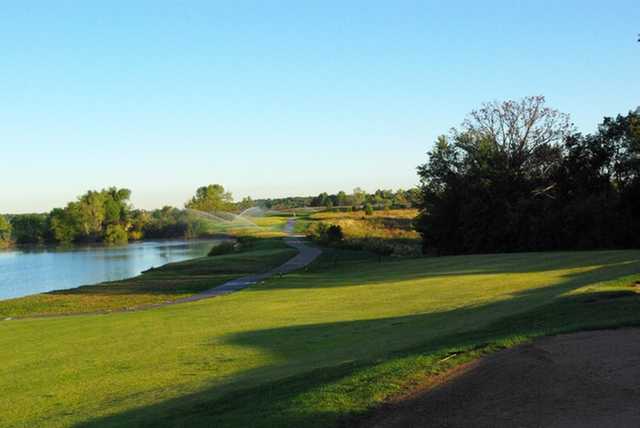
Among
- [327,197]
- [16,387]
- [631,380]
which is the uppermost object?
[327,197]

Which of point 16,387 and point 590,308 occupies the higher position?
point 590,308

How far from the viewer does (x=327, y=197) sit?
179500 mm

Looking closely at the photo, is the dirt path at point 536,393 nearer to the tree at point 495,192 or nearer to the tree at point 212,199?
the tree at point 495,192

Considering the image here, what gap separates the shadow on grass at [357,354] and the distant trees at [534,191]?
33156 mm

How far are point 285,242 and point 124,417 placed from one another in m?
61.7

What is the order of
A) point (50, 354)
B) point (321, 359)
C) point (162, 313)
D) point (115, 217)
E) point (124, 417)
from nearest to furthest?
point (124, 417) → point (321, 359) → point (50, 354) → point (162, 313) → point (115, 217)

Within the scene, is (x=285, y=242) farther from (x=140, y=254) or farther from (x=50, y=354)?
(x=50, y=354)

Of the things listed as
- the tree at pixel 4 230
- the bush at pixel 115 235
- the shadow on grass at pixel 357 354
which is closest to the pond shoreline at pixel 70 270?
the shadow on grass at pixel 357 354

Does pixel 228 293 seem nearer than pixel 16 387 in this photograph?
No

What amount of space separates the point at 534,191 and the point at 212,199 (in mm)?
121236

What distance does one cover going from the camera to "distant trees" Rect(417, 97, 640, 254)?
46844 millimetres

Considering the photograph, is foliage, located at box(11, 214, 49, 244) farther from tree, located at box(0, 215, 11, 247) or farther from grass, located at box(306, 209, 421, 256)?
grass, located at box(306, 209, 421, 256)

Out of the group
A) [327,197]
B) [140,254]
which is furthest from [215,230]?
[327,197]

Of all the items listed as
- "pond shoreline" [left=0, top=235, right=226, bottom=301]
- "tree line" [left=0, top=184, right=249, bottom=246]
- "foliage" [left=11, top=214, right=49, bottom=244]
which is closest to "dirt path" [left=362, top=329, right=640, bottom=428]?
"pond shoreline" [left=0, top=235, right=226, bottom=301]
